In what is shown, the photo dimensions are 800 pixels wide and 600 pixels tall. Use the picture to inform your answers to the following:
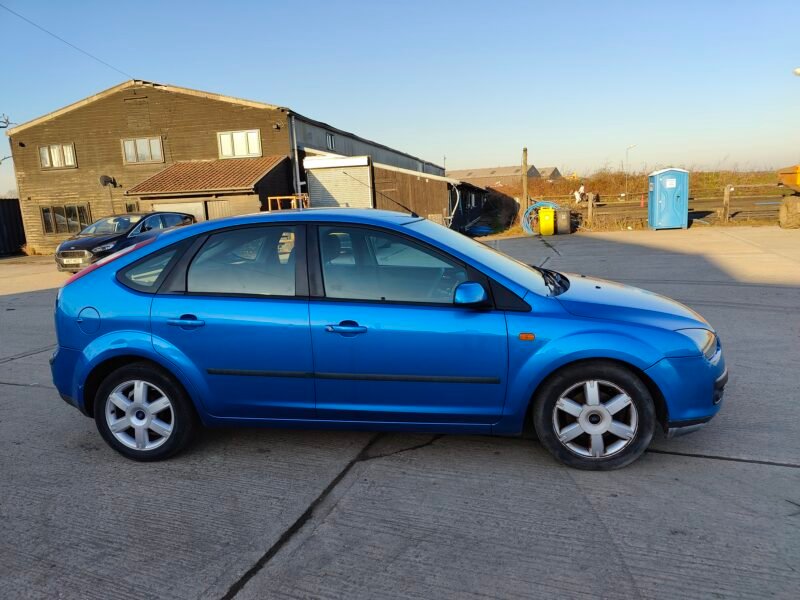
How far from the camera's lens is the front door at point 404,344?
317cm

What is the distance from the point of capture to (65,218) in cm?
2572

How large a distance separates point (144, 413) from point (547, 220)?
1903cm

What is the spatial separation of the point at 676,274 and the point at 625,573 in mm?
9110

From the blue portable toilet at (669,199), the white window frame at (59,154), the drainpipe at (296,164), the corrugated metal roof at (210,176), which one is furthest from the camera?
the white window frame at (59,154)

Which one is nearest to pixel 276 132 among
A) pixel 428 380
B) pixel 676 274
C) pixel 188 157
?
pixel 188 157

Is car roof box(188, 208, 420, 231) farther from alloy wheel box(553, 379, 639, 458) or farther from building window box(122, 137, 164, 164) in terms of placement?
building window box(122, 137, 164, 164)

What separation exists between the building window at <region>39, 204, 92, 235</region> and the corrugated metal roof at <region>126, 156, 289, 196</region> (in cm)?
343

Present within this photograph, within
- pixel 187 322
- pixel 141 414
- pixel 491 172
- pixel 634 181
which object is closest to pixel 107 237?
pixel 141 414

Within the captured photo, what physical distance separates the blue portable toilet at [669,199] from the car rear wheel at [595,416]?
Answer: 18318mm

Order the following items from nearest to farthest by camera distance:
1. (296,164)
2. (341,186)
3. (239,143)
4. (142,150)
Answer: (341,186) < (296,164) < (239,143) < (142,150)

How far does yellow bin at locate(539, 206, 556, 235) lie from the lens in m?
20.7

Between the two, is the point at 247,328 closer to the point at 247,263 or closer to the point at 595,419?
the point at 247,263

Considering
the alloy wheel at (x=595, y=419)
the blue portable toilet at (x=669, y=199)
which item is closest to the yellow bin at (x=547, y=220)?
the blue portable toilet at (x=669, y=199)

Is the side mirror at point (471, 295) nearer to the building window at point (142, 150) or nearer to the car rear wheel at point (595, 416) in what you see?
the car rear wheel at point (595, 416)
